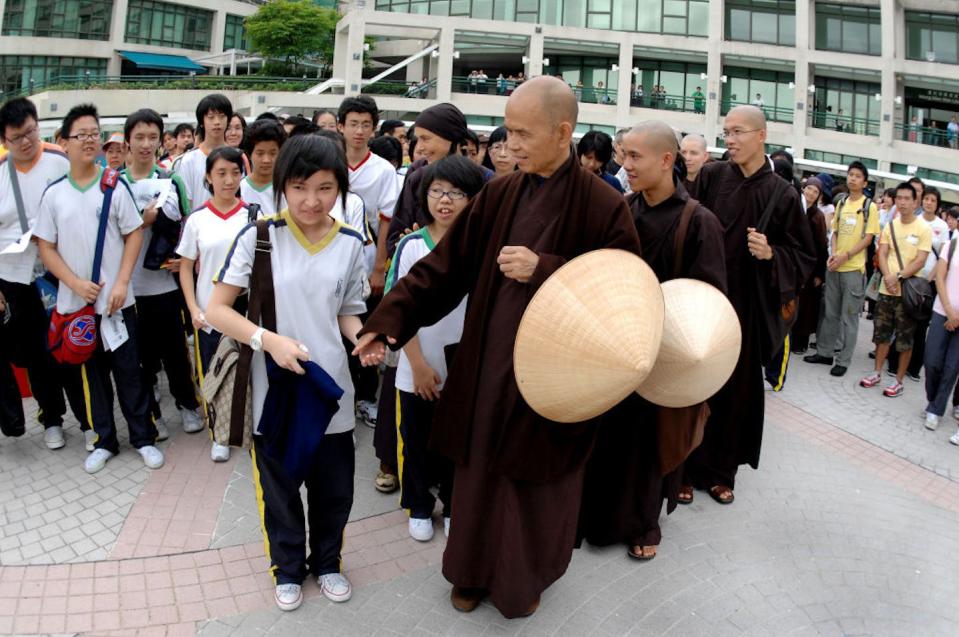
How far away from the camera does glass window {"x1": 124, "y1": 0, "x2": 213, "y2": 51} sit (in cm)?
3919

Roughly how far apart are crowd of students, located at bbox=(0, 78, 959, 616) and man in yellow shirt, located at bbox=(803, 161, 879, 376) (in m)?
1.55

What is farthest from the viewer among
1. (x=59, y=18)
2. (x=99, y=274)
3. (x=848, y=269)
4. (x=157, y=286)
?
(x=59, y=18)

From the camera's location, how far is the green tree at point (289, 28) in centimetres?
3550

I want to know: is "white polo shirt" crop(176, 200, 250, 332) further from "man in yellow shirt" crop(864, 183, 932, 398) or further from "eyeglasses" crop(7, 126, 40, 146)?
"man in yellow shirt" crop(864, 183, 932, 398)

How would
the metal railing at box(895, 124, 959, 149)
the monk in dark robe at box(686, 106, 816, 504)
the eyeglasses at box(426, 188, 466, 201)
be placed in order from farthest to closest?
the metal railing at box(895, 124, 959, 149), the monk in dark robe at box(686, 106, 816, 504), the eyeglasses at box(426, 188, 466, 201)

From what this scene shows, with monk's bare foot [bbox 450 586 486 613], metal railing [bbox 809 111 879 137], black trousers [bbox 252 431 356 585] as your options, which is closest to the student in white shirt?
black trousers [bbox 252 431 356 585]

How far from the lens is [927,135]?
99.5 ft

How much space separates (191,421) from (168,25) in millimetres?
42059

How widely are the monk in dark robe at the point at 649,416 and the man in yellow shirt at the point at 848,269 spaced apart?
4.91 meters

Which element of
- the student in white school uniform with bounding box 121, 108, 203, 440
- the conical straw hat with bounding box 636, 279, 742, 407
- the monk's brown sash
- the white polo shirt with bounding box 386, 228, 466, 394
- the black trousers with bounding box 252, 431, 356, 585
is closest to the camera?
the conical straw hat with bounding box 636, 279, 742, 407

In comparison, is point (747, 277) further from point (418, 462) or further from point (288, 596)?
point (288, 596)

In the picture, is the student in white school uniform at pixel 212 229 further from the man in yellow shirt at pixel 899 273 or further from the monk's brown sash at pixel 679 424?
the man in yellow shirt at pixel 899 273

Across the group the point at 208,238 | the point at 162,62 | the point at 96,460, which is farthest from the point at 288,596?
the point at 162,62

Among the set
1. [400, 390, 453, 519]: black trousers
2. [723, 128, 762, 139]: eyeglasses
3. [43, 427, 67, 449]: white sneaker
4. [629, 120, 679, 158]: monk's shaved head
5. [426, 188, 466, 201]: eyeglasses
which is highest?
[723, 128, 762, 139]: eyeglasses
